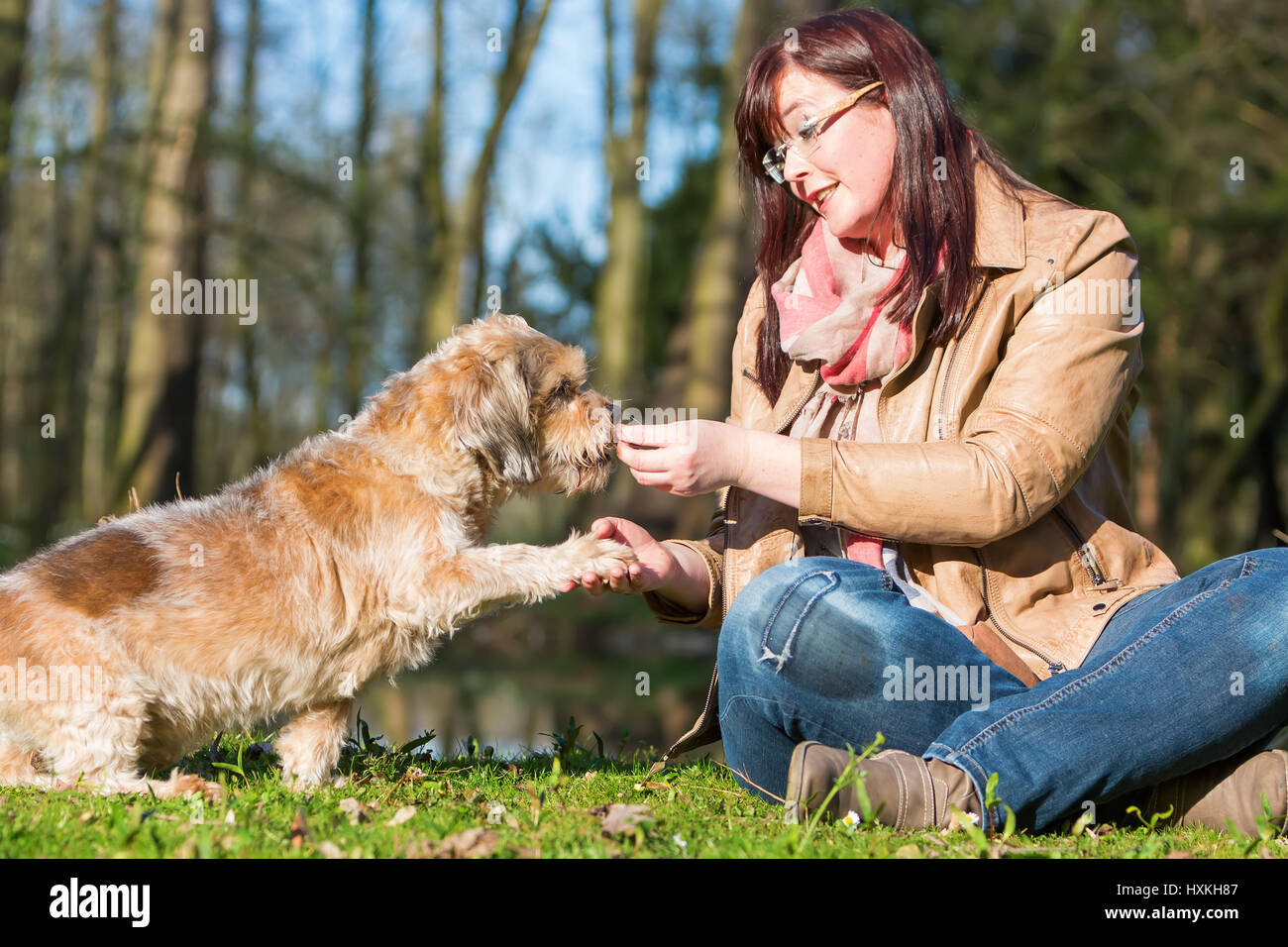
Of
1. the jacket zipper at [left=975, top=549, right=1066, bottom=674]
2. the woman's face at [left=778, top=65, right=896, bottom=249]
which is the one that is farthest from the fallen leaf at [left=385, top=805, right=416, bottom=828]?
A: the woman's face at [left=778, top=65, right=896, bottom=249]

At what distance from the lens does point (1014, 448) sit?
3.42m

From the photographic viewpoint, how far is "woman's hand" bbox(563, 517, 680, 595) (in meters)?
3.96

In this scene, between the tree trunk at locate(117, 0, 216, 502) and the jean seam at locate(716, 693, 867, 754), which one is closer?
the jean seam at locate(716, 693, 867, 754)

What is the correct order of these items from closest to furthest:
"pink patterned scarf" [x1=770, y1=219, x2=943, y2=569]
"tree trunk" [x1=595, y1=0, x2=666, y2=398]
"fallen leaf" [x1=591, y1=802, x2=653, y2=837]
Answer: "fallen leaf" [x1=591, y1=802, x2=653, y2=837]
"pink patterned scarf" [x1=770, y1=219, x2=943, y2=569]
"tree trunk" [x1=595, y1=0, x2=666, y2=398]

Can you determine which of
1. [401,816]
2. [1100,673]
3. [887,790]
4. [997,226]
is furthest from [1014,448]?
[401,816]

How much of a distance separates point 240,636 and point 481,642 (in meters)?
12.6

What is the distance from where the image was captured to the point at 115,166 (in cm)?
1395

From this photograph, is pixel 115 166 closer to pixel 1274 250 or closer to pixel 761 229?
pixel 761 229

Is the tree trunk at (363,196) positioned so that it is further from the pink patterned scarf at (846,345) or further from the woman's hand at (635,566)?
the pink patterned scarf at (846,345)

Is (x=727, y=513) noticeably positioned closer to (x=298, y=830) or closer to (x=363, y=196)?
(x=298, y=830)

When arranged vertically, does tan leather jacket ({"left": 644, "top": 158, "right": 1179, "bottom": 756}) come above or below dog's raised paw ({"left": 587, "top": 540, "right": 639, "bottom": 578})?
above

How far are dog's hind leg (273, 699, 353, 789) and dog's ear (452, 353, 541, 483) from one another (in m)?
1.02

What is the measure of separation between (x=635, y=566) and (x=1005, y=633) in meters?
1.23

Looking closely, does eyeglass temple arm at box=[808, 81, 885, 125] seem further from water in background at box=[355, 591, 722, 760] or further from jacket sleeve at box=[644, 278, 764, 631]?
Result: water in background at box=[355, 591, 722, 760]
